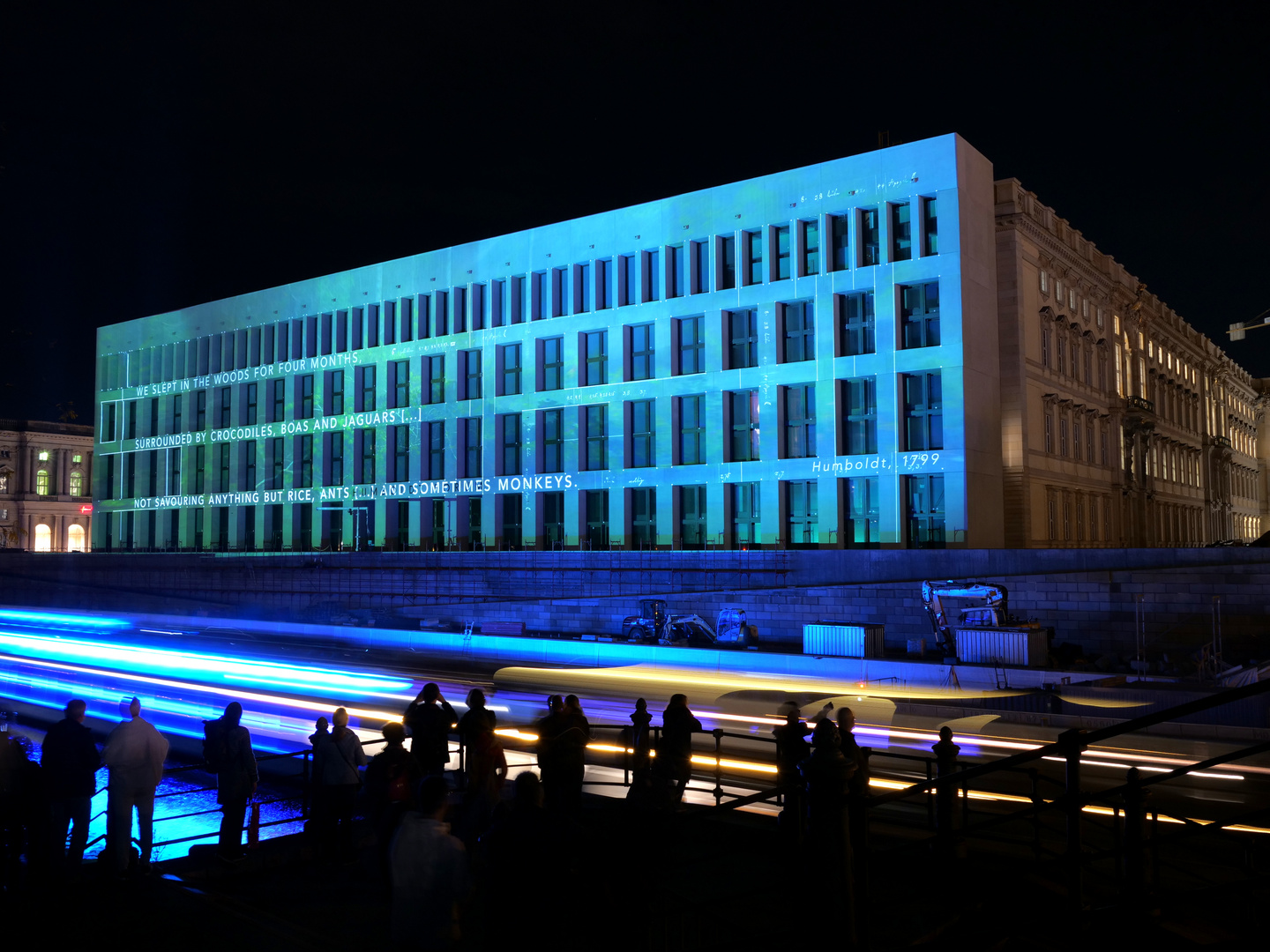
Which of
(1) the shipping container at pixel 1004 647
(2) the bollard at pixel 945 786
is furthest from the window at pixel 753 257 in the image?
A: (2) the bollard at pixel 945 786

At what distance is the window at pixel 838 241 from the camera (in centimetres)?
4141

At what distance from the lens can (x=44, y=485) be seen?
11812 cm

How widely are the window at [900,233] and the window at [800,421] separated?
19.3ft

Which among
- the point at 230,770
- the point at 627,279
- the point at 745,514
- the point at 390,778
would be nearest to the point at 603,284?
the point at 627,279

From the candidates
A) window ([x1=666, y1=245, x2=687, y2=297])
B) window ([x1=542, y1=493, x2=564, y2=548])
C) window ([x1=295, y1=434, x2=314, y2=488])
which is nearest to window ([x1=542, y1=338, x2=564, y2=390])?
window ([x1=542, y1=493, x2=564, y2=548])

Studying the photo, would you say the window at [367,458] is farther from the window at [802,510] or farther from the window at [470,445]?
the window at [802,510]

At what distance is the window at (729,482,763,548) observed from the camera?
1689 inches

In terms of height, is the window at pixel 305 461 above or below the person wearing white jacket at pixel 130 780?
above

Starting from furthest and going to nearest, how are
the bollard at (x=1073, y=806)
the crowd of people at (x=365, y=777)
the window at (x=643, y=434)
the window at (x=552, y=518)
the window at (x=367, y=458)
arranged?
the window at (x=367, y=458) < the window at (x=552, y=518) < the window at (x=643, y=434) < the crowd of people at (x=365, y=777) < the bollard at (x=1073, y=806)

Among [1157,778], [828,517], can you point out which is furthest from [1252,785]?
[828,517]

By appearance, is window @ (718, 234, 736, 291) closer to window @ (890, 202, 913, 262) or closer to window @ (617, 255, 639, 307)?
window @ (617, 255, 639, 307)

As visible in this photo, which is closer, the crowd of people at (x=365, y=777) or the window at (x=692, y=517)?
the crowd of people at (x=365, y=777)

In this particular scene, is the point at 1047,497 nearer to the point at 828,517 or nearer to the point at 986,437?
the point at 986,437

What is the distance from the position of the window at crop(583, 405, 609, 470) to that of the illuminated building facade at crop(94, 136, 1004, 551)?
0.31 feet
